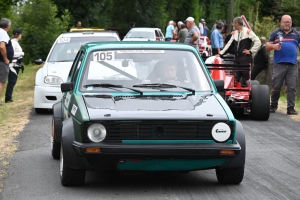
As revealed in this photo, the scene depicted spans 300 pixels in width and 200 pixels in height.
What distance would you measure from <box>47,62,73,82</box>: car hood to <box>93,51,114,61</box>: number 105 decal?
20.3 ft

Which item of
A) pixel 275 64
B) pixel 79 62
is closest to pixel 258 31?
pixel 275 64

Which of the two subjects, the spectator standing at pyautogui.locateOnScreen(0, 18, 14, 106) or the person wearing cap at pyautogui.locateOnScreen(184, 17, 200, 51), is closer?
the spectator standing at pyautogui.locateOnScreen(0, 18, 14, 106)

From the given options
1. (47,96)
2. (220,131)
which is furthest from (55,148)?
(47,96)

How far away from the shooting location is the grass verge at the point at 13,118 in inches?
412

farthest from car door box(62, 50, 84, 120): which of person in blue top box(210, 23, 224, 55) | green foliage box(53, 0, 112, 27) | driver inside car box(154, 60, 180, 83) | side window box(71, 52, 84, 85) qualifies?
green foliage box(53, 0, 112, 27)

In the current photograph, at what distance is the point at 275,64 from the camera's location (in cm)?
1590

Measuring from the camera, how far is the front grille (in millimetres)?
7395

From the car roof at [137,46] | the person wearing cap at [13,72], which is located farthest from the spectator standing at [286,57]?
the car roof at [137,46]

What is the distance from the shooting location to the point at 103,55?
8.93 meters

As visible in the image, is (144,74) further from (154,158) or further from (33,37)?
(33,37)

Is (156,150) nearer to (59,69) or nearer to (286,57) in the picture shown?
(59,69)

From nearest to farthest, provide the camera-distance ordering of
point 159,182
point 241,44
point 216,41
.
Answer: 1. point 159,182
2. point 241,44
3. point 216,41

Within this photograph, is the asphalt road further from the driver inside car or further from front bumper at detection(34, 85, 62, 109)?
front bumper at detection(34, 85, 62, 109)

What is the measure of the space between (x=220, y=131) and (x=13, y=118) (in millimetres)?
8035
